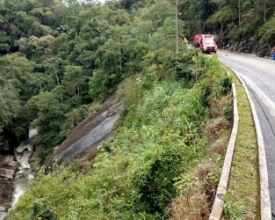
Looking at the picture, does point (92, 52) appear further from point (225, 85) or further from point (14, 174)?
point (225, 85)

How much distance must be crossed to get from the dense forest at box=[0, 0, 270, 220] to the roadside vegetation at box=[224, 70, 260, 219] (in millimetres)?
401

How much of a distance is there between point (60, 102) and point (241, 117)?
38.2 meters

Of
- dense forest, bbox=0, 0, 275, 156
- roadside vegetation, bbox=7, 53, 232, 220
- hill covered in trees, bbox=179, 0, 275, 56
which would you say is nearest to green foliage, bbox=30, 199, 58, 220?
roadside vegetation, bbox=7, 53, 232, 220

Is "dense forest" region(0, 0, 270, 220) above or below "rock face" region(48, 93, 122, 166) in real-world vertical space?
above

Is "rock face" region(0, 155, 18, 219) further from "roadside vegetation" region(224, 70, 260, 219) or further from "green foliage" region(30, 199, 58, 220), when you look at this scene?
"roadside vegetation" region(224, 70, 260, 219)

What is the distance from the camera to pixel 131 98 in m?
25.1

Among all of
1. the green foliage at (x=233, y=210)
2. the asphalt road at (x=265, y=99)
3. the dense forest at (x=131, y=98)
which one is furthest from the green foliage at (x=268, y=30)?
the green foliage at (x=233, y=210)

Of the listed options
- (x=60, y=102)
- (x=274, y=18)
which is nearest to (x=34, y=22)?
(x=60, y=102)

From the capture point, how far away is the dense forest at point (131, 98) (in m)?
8.40

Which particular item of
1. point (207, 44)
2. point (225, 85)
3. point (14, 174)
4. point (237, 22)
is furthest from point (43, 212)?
point (237, 22)

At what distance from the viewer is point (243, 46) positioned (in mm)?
34875

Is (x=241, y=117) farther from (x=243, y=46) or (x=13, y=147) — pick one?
(x=13, y=147)

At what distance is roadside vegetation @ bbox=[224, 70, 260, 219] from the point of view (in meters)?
5.23

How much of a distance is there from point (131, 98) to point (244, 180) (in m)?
19.1
